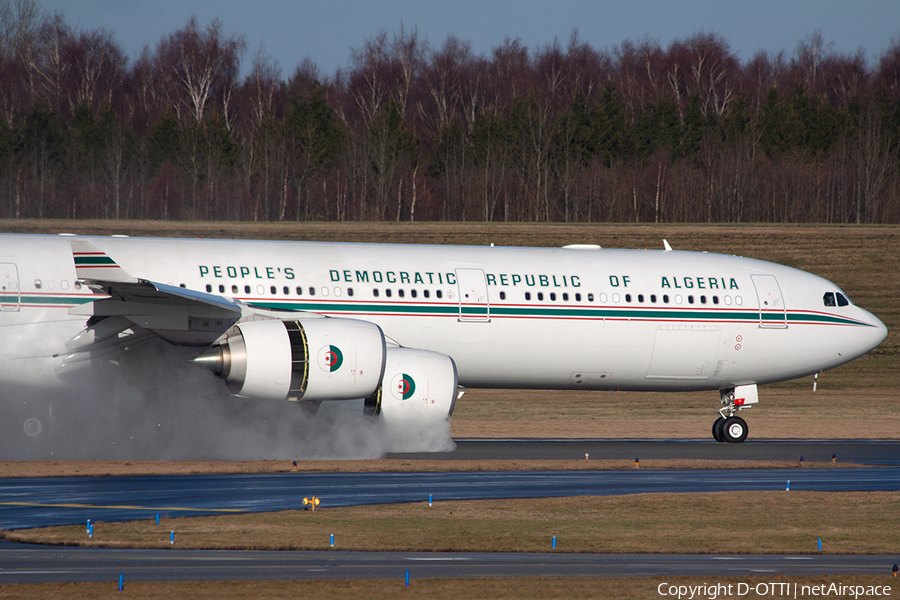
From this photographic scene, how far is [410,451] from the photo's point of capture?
18.6 meters

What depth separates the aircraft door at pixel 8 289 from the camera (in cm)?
1764

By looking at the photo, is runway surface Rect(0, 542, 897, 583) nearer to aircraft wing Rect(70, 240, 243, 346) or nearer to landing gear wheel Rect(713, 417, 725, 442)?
aircraft wing Rect(70, 240, 243, 346)

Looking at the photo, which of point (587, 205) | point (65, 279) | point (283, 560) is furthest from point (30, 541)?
point (587, 205)

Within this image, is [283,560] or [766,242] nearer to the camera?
[283,560]

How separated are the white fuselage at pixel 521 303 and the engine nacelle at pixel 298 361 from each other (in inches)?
59.5

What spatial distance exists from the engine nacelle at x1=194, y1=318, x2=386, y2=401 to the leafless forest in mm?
42663

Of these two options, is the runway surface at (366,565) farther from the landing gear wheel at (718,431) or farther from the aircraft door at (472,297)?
the landing gear wheel at (718,431)

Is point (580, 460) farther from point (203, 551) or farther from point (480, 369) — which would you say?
point (203, 551)

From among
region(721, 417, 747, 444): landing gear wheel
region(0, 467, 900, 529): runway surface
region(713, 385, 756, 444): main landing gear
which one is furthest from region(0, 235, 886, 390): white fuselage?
region(0, 467, 900, 529): runway surface

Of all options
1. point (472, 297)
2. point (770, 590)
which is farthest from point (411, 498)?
point (472, 297)

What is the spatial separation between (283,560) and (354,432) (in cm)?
811

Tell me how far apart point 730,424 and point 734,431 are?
170 mm

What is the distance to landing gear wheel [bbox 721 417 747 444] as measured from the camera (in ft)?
72.1

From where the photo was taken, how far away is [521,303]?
1969cm
